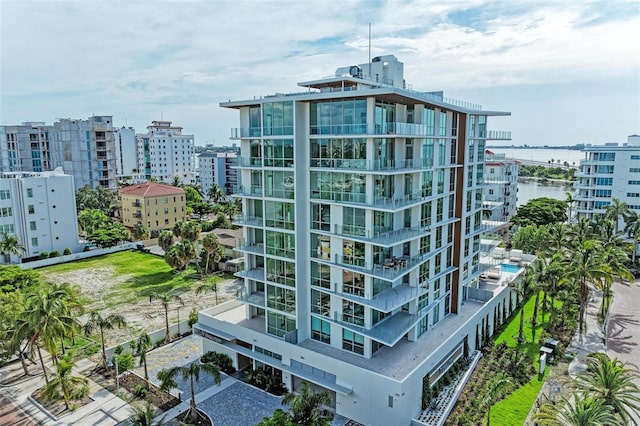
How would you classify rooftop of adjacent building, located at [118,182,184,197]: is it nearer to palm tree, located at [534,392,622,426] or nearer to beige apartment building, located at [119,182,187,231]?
beige apartment building, located at [119,182,187,231]

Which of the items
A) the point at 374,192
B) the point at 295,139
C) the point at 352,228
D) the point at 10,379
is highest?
the point at 295,139

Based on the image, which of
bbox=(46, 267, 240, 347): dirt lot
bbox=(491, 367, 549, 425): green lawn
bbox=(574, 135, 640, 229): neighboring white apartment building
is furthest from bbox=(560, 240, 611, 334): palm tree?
bbox=(574, 135, 640, 229): neighboring white apartment building

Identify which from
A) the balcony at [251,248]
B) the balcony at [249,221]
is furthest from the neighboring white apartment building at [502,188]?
the balcony at [249,221]

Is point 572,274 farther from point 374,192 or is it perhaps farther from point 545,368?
point 374,192

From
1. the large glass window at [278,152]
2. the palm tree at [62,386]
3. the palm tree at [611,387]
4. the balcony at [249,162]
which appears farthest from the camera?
the balcony at [249,162]

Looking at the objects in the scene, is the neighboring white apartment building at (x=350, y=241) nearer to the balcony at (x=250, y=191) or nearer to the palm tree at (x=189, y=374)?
the balcony at (x=250, y=191)

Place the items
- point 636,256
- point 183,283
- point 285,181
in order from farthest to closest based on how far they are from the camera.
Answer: point 636,256, point 183,283, point 285,181

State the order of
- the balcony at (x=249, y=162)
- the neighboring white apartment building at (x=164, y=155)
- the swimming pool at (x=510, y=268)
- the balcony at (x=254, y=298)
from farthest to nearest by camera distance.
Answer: the neighboring white apartment building at (x=164, y=155) → the swimming pool at (x=510, y=268) → the balcony at (x=254, y=298) → the balcony at (x=249, y=162)

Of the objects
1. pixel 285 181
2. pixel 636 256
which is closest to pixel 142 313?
pixel 285 181
